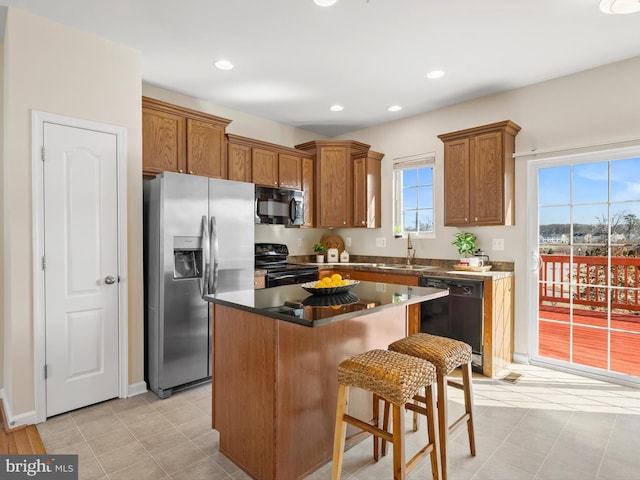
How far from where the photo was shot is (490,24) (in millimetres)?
2693

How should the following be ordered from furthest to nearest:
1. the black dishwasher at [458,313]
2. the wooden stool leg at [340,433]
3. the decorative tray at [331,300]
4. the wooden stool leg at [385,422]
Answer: the black dishwasher at [458,313] → the wooden stool leg at [385,422] → the decorative tray at [331,300] → the wooden stool leg at [340,433]

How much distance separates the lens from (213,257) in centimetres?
324

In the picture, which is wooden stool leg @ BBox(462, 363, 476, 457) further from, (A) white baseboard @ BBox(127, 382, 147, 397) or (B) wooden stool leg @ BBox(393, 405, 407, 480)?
(A) white baseboard @ BBox(127, 382, 147, 397)

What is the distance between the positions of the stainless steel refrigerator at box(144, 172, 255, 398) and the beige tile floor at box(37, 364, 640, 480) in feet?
0.85

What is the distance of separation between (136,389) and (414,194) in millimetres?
3723

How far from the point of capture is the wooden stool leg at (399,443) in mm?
1594

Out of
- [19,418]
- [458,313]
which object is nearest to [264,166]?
[458,313]

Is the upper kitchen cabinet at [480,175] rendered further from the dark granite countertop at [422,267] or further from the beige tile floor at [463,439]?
the beige tile floor at [463,439]

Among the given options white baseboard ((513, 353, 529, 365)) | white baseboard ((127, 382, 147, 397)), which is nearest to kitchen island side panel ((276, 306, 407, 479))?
white baseboard ((127, 382, 147, 397))

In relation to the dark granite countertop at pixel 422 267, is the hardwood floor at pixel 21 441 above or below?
below

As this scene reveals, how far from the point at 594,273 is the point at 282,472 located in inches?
131

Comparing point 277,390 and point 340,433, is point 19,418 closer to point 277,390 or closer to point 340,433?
point 277,390

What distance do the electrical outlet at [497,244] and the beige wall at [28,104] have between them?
148 inches

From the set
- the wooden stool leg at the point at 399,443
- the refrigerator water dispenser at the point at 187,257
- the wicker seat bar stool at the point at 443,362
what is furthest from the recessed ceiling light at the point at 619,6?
the refrigerator water dispenser at the point at 187,257
